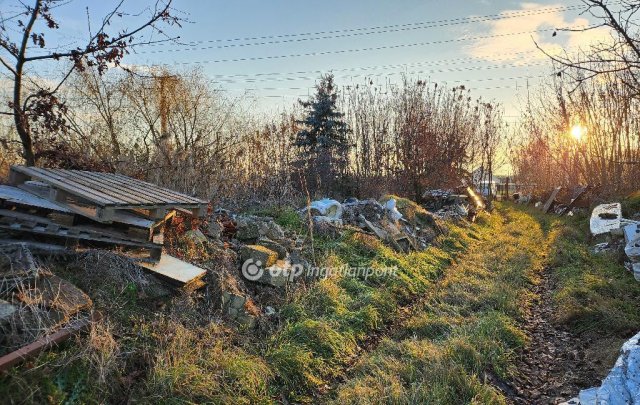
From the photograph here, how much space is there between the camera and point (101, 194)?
4.14 meters

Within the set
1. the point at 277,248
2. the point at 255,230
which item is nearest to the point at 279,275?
the point at 277,248

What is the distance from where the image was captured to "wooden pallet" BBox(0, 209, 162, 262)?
3967mm

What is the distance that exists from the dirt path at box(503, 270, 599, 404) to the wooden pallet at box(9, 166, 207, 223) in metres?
3.87

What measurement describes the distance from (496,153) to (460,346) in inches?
1012

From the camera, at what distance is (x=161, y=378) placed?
3172mm

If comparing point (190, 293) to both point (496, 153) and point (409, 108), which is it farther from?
point (496, 153)

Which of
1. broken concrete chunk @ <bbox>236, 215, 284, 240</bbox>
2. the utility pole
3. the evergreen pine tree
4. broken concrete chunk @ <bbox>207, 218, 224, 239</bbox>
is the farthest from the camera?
the evergreen pine tree

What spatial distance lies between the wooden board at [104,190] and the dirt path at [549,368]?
12.7 feet

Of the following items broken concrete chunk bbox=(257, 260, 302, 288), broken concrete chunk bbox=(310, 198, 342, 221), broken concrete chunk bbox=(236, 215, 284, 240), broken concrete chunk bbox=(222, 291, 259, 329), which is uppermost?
broken concrete chunk bbox=(310, 198, 342, 221)

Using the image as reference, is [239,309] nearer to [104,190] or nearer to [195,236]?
[195,236]

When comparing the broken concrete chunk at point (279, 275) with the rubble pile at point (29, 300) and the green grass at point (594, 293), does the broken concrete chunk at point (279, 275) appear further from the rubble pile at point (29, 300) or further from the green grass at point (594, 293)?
the green grass at point (594, 293)

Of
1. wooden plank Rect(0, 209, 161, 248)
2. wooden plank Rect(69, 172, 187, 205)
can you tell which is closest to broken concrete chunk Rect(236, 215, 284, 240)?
wooden plank Rect(69, 172, 187, 205)

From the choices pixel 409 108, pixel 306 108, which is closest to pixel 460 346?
pixel 409 108

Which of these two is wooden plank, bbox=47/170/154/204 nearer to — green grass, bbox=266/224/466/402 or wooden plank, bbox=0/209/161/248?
wooden plank, bbox=0/209/161/248
